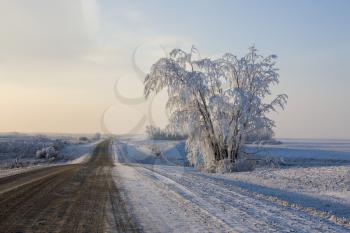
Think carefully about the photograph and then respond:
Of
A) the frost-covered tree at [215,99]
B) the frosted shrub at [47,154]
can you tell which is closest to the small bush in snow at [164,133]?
the frost-covered tree at [215,99]

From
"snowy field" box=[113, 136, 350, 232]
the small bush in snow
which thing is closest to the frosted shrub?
the small bush in snow

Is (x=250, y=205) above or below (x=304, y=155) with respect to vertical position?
below

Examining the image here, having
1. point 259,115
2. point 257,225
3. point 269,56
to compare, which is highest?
point 269,56

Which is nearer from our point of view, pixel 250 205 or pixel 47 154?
pixel 250 205

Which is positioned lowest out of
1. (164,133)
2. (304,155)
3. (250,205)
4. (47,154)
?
(250,205)

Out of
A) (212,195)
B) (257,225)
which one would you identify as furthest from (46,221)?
(212,195)

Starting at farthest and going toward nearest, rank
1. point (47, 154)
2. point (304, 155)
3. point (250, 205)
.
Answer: point (304, 155) → point (47, 154) → point (250, 205)

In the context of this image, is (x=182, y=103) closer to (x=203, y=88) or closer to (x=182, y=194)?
(x=203, y=88)

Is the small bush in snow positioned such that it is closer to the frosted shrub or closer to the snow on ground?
the snow on ground

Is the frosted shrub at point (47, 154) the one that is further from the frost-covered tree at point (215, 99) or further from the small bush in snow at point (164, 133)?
the frost-covered tree at point (215, 99)

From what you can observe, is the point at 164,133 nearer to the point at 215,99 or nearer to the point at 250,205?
the point at 215,99

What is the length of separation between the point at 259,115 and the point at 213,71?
4.75 m

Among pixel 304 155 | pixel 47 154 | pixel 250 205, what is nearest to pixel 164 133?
pixel 250 205

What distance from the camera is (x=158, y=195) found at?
49.5 ft
